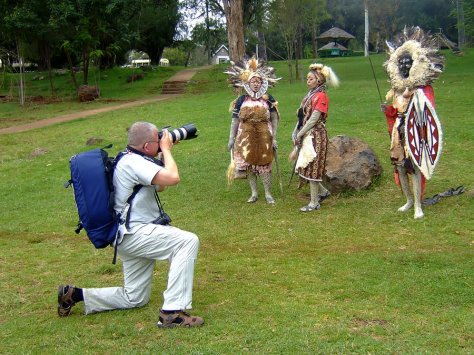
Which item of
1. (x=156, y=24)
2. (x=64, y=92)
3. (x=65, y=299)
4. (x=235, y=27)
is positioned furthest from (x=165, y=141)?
(x=156, y=24)

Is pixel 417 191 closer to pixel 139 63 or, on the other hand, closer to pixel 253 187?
pixel 253 187

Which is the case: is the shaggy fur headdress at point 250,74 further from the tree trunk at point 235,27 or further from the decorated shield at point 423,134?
the tree trunk at point 235,27

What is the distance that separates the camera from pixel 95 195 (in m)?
4.69

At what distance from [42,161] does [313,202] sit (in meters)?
7.17

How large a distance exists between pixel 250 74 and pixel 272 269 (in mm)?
3592

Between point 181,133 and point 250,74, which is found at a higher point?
point 250,74

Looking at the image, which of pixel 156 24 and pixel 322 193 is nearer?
pixel 322 193

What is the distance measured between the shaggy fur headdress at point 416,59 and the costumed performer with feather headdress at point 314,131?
830 millimetres

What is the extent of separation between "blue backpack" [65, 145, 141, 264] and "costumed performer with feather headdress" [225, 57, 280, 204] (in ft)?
14.1

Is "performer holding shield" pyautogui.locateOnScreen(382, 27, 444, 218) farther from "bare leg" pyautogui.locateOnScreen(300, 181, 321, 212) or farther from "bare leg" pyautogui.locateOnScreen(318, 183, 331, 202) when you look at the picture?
"bare leg" pyautogui.locateOnScreen(318, 183, 331, 202)

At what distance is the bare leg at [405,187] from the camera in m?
7.97

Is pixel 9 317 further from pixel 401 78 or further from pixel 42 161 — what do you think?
pixel 42 161

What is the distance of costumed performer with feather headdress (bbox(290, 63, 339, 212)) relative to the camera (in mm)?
8305

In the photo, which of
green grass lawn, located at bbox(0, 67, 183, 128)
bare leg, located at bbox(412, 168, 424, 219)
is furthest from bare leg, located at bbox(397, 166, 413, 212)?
green grass lawn, located at bbox(0, 67, 183, 128)
